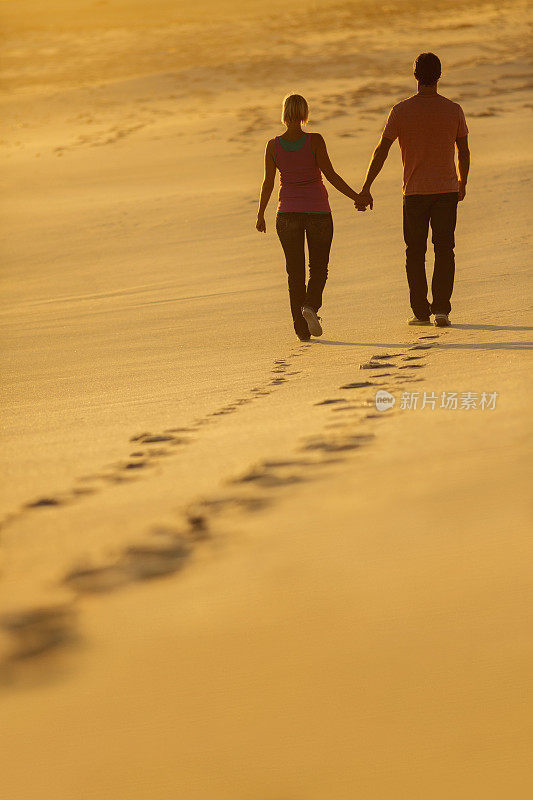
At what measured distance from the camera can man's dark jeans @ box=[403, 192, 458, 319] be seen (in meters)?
5.89

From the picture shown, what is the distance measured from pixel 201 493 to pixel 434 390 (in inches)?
58.1

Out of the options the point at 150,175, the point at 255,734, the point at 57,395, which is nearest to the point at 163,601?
the point at 255,734

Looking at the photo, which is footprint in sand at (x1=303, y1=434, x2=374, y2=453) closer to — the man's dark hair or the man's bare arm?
the man's bare arm

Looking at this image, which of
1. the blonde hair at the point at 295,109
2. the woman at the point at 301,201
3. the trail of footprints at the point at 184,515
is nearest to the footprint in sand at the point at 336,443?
the trail of footprints at the point at 184,515

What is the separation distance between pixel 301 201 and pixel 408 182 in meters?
0.61

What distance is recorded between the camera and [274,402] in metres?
4.59

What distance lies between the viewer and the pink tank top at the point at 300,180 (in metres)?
5.84

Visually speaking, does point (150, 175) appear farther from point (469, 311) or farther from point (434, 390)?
point (434, 390)

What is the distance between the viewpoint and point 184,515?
307 cm

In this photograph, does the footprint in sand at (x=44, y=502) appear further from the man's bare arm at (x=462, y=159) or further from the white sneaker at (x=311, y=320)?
the man's bare arm at (x=462, y=159)

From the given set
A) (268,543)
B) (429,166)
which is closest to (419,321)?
(429,166)

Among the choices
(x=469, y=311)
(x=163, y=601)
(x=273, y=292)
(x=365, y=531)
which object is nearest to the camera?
(x=163, y=601)

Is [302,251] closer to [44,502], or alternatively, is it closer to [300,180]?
[300,180]

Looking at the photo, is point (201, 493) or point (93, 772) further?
point (201, 493)
